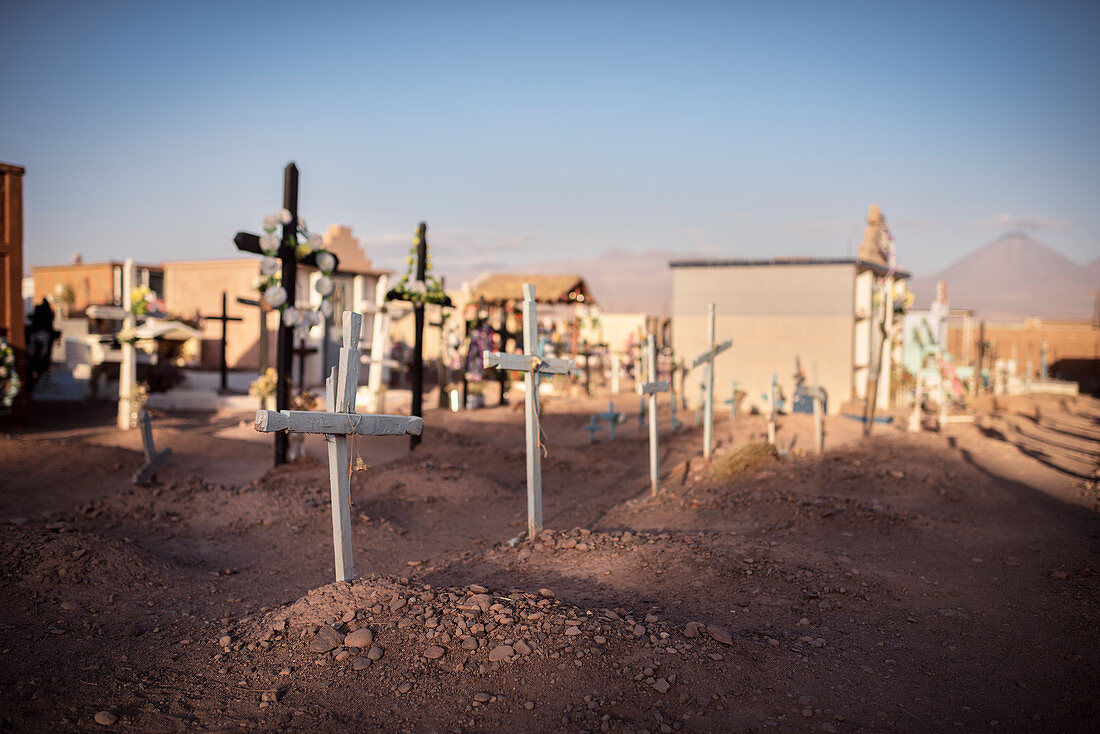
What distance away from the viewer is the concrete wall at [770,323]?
20594 millimetres

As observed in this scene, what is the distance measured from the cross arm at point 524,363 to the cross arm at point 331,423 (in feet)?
4.53

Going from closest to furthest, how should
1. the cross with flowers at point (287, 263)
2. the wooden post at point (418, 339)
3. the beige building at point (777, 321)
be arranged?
1. the cross with flowers at point (287, 263)
2. the wooden post at point (418, 339)
3. the beige building at point (777, 321)

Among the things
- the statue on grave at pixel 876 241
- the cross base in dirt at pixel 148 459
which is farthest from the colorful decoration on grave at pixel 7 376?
the statue on grave at pixel 876 241

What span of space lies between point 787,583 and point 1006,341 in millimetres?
49505

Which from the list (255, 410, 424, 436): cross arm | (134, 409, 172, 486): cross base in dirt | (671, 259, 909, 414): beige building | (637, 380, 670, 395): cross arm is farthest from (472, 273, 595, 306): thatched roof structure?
(255, 410, 424, 436): cross arm

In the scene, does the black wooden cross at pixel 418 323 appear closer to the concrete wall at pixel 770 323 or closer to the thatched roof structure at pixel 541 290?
the concrete wall at pixel 770 323

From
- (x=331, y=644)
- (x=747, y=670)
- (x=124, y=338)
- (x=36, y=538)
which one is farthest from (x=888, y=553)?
(x=124, y=338)

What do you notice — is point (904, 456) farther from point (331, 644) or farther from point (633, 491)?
point (331, 644)

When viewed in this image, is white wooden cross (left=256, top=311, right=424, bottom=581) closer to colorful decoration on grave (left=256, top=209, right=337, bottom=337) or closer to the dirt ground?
the dirt ground

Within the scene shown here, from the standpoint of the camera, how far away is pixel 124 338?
14.4 m

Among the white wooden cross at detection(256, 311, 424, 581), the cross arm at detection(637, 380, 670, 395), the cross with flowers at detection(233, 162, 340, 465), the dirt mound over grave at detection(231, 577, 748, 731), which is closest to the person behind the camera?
the dirt mound over grave at detection(231, 577, 748, 731)

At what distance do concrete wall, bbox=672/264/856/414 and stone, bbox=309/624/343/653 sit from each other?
684 inches

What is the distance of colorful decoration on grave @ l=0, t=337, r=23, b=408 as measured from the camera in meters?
14.1

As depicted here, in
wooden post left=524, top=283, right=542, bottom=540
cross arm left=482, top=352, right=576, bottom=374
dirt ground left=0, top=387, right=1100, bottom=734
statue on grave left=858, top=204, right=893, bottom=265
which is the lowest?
dirt ground left=0, top=387, right=1100, bottom=734
